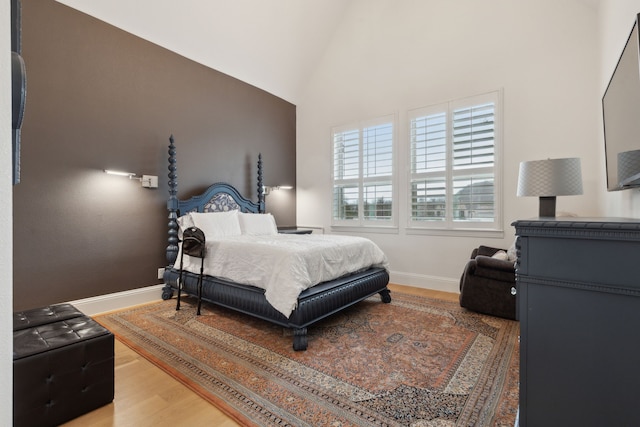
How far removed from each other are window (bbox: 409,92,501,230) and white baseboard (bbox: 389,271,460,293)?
0.72 m

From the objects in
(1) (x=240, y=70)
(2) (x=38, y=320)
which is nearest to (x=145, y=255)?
(2) (x=38, y=320)

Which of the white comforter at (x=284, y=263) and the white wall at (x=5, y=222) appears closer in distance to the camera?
the white wall at (x=5, y=222)

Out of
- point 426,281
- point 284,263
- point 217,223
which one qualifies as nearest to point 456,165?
point 426,281

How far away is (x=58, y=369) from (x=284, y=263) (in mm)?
1511

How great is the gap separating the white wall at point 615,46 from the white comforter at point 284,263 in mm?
2094

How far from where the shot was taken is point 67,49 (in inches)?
122

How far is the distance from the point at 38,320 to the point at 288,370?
159cm

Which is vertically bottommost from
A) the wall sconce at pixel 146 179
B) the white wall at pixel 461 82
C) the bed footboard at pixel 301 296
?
the bed footboard at pixel 301 296

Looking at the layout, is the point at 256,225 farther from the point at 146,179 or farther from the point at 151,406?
the point at 151,406

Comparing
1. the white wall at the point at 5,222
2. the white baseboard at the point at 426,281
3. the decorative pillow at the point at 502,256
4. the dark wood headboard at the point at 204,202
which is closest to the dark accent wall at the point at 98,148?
the dark wood headboard at the point at 204,202

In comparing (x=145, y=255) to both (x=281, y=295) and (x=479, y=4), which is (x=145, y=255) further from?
(x=479, y=4)

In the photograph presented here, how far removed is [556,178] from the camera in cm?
232

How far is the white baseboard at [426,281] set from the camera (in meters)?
4.04

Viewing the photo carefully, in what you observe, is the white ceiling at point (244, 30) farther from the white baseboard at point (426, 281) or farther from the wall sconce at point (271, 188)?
the white baseboard at point (426, 281)
